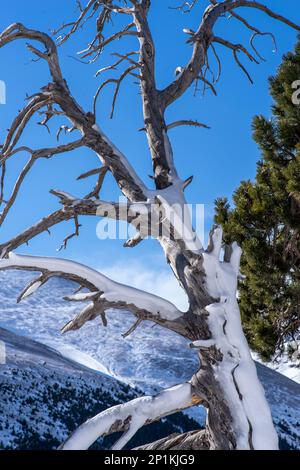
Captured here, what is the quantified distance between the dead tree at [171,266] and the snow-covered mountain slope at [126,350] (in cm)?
3936

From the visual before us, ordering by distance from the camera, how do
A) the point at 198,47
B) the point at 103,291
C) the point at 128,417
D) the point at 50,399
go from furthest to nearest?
the point at 50,399 → the point at 198,47 → the point at 103,291 → the point at 128,417

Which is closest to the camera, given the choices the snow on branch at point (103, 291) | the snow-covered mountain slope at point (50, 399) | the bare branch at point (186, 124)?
the snow on branch at point (103, 291)

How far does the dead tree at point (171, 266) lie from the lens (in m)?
4.35

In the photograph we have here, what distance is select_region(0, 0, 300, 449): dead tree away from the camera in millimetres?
4348

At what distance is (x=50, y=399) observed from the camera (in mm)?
36219

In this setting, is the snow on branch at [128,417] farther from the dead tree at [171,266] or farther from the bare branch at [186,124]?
the bare branch at [186,124]

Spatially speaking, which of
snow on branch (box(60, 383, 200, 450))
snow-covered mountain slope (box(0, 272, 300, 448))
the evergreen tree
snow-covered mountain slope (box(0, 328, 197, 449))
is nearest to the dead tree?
snow on branch (box(60, 383, 200, 450))

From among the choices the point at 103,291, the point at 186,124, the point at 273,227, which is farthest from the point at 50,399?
the point at 103,291

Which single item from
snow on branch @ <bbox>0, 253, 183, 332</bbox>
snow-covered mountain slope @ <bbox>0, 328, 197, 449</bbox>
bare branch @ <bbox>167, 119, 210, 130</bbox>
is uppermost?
bare branch @ <bbox>167, 119, 210, 130</bbox>

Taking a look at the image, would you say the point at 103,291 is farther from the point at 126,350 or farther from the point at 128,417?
the point at 126,350

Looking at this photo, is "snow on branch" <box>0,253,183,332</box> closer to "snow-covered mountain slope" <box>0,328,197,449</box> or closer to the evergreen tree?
the evergreen tree

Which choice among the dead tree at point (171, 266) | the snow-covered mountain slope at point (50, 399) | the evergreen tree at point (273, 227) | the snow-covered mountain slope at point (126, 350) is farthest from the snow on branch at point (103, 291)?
the snow-covered mountain slope at point (126, 350)

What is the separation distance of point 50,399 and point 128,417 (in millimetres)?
33488

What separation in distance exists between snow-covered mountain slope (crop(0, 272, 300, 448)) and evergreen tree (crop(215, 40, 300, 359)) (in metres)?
36.4
